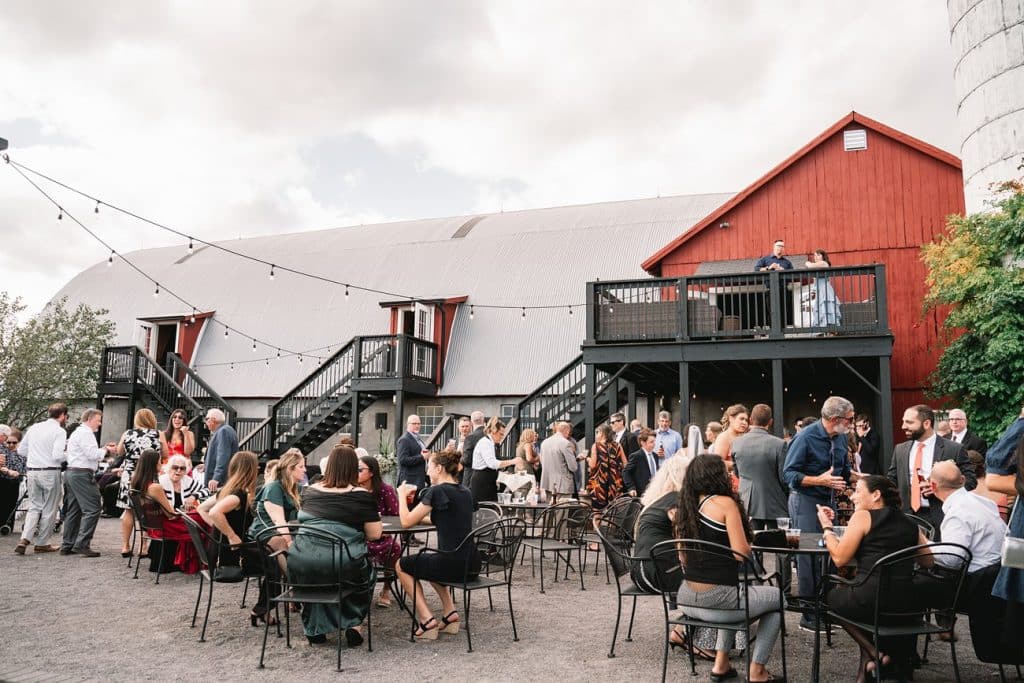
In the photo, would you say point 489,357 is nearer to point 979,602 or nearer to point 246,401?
point 246,401

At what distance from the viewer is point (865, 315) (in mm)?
13398

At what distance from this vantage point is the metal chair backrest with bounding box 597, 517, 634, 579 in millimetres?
6090

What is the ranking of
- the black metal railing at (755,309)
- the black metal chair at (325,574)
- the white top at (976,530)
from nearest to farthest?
the white top at (976,530) → the black metal chair at (325,574) → the black metal railing at (755,309)

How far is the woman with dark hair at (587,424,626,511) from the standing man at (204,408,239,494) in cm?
461

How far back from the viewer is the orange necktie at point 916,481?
→ 7.54 meters

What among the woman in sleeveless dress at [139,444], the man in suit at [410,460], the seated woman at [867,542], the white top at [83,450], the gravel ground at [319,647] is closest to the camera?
the seated woman at [867,542]

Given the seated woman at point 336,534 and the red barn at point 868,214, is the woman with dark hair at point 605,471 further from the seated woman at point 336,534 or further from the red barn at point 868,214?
the red barn at point 868,214

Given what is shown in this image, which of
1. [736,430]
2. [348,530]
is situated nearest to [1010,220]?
[736,430]

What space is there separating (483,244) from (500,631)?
61.8 ft

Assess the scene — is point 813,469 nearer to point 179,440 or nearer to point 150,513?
point 150,513

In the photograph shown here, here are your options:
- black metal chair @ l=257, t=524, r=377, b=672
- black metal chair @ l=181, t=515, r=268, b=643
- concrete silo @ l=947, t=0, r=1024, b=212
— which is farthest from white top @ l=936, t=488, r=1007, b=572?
concrete silo @ l=947, t=0, r=1024, b=212

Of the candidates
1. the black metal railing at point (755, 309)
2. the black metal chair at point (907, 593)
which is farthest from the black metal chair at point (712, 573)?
the black metal railing at point (755, 309)

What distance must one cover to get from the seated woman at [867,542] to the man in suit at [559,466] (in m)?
6.72

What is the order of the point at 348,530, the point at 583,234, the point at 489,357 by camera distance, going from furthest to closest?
the point at 583,234 → the point at 489,357 → the point at 348,530
